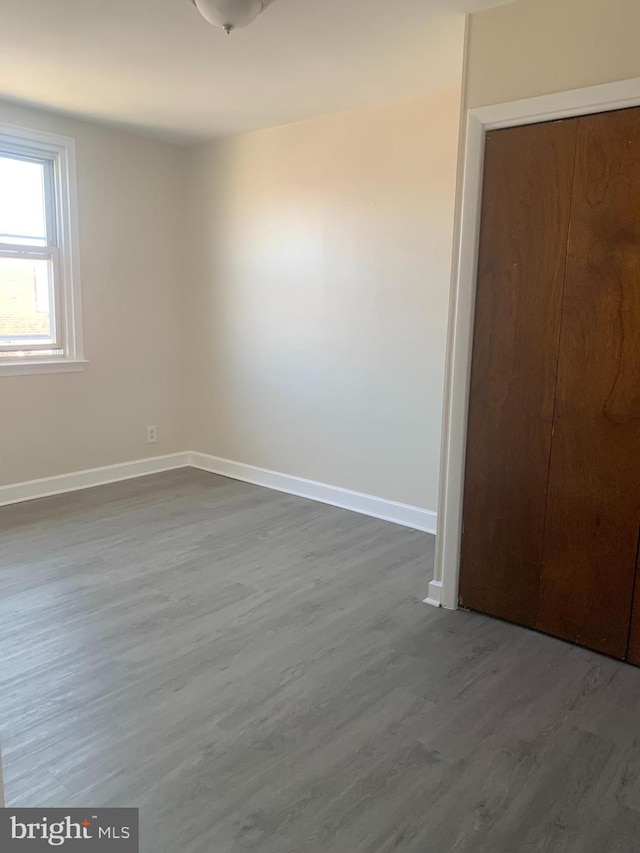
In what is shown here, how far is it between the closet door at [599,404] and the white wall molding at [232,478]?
1.28 m

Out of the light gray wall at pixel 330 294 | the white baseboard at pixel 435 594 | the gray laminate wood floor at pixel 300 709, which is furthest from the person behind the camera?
the light gray wall at pixel 330 294

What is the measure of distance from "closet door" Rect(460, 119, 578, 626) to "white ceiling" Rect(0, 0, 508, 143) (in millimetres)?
636

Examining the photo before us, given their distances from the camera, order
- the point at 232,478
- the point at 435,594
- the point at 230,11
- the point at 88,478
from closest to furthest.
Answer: the point at 230,11, the point at 435,594, the point at 88,478, the point at 232,478

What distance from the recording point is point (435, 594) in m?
2.79

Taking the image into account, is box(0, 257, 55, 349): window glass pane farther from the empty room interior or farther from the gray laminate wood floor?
the gray laminate wood floor

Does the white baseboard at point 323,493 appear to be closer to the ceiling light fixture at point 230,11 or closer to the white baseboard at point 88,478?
the white baseboard at point 88,478

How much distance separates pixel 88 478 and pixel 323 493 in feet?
5.54

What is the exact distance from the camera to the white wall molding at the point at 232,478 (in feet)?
12.5

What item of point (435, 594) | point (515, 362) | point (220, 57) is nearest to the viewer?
point (515, 362)

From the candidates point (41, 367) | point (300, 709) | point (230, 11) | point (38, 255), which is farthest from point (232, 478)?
point (230, 11)

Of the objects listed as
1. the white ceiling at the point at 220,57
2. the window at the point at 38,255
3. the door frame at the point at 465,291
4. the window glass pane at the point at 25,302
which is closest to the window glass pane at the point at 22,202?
the window at the point at 38,255

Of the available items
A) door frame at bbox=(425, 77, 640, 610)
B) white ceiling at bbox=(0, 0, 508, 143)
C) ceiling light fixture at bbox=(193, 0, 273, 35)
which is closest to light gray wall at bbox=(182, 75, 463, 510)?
white ceiling at bbox=(0, 0, 508, 143)

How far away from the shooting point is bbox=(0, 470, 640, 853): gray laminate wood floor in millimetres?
1602

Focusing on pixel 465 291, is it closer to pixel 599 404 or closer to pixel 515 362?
pixel 515 362
